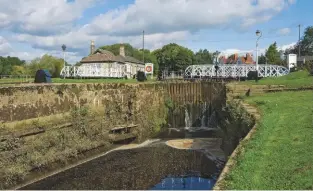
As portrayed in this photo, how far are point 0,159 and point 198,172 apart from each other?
7463mm

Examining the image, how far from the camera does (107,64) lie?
5325cm

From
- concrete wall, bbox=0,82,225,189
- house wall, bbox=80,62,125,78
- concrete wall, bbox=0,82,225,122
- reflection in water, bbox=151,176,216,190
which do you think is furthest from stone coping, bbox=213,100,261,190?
house wall, bbox=80,62,125,78

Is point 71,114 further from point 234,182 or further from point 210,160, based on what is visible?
point 234,182

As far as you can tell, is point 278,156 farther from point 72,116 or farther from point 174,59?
point 174,59

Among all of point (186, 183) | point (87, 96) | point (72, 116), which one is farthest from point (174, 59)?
point (186, 183)

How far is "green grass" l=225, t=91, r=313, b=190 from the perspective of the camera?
674cm

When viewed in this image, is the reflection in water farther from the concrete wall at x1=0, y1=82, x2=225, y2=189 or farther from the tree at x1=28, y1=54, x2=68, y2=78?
the tree at x1=28, y1=54, x2=68, y2=78

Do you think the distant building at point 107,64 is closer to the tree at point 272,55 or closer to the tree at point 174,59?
the tree at point 174,59

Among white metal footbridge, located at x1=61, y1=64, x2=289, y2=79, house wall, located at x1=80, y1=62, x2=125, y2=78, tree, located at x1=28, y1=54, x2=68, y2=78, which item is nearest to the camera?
white metal footbridge, located at x1=61, y1=64, x2=289, y2=79

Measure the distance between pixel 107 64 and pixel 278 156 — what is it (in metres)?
46.4

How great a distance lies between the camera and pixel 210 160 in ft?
54.2

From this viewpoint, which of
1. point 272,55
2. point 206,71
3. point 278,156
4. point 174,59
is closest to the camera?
point 278,156

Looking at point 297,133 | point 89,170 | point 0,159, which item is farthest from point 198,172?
point 0,159

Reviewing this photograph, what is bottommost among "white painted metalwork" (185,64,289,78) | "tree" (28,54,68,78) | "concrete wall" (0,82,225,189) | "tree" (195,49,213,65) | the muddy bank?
the muddy bank
